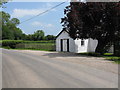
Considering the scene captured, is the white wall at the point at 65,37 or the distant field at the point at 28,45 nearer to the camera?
the white wall at the point at 65,37

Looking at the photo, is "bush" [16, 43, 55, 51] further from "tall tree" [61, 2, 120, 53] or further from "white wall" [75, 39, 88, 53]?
"tall tree" [61, 2, 120, 53]

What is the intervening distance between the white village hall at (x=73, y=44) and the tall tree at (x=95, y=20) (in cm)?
550

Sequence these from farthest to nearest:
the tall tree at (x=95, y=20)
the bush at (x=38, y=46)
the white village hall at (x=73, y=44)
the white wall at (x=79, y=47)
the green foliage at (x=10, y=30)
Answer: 1. the green foliage at (x=10, y=30)
2. the bush at (x=38, y=46)
3. the white village hall at (x=73, y=44)
4. the white wall at (x=79, y=47)
5. the tall tree at (x=95, y=20)

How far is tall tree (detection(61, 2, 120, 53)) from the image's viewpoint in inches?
593

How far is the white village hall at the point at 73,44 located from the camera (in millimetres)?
23094

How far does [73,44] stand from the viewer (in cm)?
2312

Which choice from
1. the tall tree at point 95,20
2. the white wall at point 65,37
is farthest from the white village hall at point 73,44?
the tall tree at point 95,20

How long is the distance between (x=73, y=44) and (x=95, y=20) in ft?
25.2

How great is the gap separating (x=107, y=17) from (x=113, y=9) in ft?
3.42

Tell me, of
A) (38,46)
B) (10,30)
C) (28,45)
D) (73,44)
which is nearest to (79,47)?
(73,44)

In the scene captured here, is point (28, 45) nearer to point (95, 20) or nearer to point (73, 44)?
point (73, 44)

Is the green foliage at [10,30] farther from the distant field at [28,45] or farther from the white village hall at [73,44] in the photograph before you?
the white village hall at [73,44]

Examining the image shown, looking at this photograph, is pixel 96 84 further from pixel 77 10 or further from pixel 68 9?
pixel 68 9

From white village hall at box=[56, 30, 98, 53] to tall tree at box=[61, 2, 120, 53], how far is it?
18.0 ft
